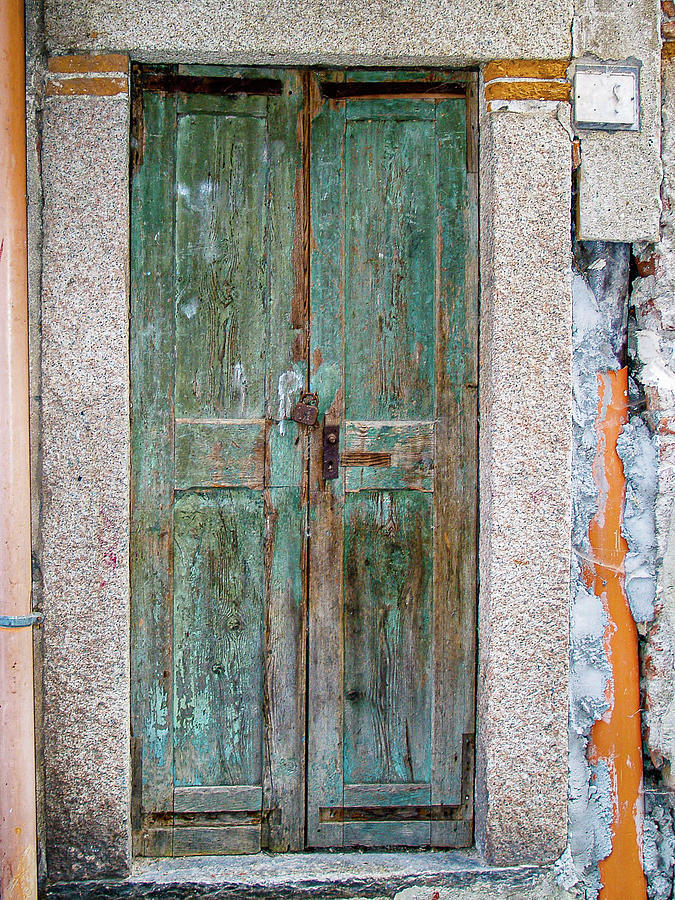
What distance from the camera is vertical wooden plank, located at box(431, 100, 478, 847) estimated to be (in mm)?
2334

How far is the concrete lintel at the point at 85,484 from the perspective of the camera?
2172 mm

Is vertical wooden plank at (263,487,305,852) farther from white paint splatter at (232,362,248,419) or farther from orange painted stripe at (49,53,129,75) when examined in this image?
orange painted stripe at (49,53,129,75)

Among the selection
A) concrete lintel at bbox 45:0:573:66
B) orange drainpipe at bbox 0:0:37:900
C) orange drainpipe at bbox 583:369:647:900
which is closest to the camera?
orange drainpipe at bbox 0:0:37:900

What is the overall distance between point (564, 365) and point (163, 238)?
1395mm

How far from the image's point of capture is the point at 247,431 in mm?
2316

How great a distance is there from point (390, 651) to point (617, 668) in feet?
2.48

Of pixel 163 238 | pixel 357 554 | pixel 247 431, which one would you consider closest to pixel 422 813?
pixel 357 554

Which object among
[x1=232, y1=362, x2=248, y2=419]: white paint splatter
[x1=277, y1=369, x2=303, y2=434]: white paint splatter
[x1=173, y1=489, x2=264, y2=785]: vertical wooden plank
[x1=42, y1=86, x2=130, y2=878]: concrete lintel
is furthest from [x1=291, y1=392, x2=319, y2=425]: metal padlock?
[x1=42, y1=86, x2=130, y2=878]: concrete lintel

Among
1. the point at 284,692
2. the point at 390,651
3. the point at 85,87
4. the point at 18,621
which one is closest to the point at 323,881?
the point at 284,692

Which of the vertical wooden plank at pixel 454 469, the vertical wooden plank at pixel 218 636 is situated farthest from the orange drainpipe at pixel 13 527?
the vertical wooden plank at pixel 454 469

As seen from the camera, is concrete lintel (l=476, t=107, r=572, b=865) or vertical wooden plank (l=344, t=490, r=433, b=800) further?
vertical wooden plank (l=344, t=490, r=433, b=800)

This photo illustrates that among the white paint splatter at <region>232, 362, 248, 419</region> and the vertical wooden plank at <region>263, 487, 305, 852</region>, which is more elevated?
the white paint splatter at <region>232, 362, 248, 419</region>

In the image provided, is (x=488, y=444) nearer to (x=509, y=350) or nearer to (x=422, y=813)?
(x=509, y=350)

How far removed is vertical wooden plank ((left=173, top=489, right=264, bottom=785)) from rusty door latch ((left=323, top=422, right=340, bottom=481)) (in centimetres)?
25
